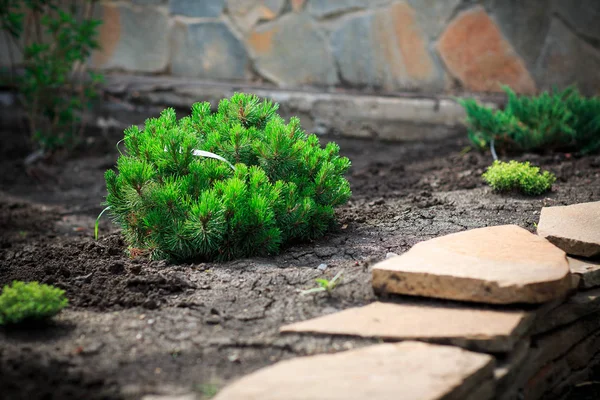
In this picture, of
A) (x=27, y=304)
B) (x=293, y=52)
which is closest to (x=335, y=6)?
(x=293, y=52)

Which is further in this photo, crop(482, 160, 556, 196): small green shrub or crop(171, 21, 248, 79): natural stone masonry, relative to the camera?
crop(171, 21, 248, 79): natural stone masonry

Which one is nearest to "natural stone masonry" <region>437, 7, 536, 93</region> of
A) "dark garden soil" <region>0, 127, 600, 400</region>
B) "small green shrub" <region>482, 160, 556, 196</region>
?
"dark garden soil" <region>0, 127, 600, 400</region>

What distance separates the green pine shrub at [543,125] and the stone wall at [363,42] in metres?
1.20

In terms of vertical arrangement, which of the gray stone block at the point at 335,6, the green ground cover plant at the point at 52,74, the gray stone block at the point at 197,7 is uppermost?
the gray stone block at the point at 335,6

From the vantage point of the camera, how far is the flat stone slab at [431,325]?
2.35 m

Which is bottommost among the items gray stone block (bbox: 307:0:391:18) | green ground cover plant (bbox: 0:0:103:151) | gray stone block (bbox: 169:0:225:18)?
green ground cover plant (bbox: 0:0:103:151)

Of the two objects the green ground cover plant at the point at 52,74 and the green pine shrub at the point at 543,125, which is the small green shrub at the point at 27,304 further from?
the green ground cover plant at the point at 52,74

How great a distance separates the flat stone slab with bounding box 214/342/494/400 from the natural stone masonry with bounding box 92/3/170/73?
578cm

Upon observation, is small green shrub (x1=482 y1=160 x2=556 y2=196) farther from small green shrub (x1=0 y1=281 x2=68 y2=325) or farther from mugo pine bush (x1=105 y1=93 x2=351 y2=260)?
small green shrub (x1=0 y1=281 x2=68 y2=325)

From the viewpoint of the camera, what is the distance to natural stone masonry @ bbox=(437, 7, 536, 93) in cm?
637

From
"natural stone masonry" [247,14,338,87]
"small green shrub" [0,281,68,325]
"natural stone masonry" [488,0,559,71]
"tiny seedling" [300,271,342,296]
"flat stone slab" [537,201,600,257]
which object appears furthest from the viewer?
"natural stone masonry" [247,14,338,87]

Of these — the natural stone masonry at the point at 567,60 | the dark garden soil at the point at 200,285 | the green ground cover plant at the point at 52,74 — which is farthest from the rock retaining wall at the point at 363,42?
the dark garden soil at the point at 200,285

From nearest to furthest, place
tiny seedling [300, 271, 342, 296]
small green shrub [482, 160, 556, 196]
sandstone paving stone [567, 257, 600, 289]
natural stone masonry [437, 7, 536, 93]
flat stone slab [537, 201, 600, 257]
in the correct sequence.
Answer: tiny seedling [300, 271, 342, 296]
sandstone paving stone [567, 257, 600, 289]
flat stone slab [537, 201, 600, 257]
small green shrub [482, 160, 556, 196]
natural stone masonry [437, 7, 536, 93]

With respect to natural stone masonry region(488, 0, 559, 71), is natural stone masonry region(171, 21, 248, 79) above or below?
below
